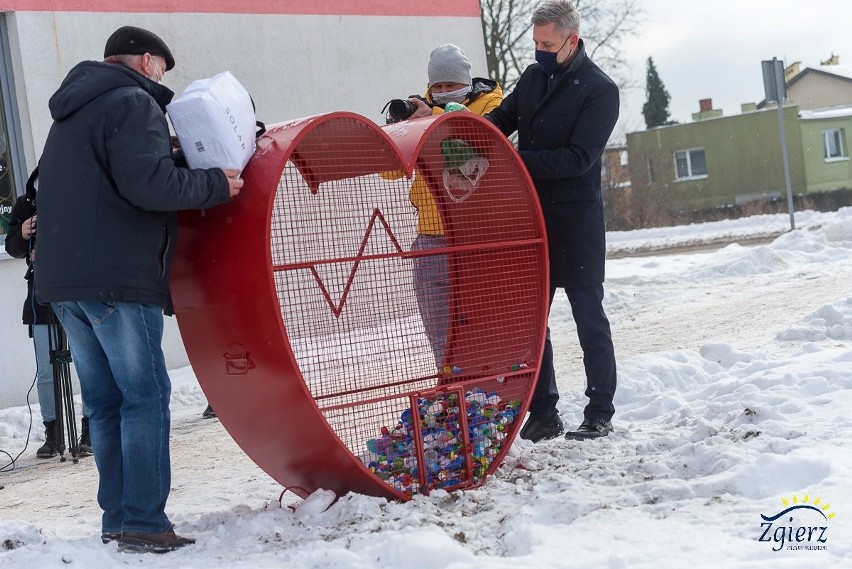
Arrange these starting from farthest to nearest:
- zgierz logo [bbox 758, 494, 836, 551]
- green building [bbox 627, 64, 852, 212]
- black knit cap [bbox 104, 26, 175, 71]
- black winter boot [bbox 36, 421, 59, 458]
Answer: green building [bbox 627, 64, 852, 212] → black winter boot [bbox 36, 421, 59, 458] → black knit cap [bbox 104, 26, 175, 71] → zgierz logo [bbox 758, 494, 836, 551]

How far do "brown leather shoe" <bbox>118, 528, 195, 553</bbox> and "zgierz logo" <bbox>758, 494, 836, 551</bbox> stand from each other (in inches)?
81.7

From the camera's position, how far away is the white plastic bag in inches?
148

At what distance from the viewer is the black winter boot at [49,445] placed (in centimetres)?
671

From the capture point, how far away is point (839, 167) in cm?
3762

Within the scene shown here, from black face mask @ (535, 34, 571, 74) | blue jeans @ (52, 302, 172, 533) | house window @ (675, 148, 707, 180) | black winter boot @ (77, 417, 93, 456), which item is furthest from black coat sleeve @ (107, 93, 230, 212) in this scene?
house window @ (675, 148, 707, 180)

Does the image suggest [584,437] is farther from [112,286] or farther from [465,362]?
[112,286]

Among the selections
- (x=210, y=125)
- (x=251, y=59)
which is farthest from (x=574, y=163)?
(x=251, y=59)

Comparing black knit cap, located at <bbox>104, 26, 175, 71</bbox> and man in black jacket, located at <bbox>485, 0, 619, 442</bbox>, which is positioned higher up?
black knit cap, located at <bbox>104, 26, 175, 71</bbox>

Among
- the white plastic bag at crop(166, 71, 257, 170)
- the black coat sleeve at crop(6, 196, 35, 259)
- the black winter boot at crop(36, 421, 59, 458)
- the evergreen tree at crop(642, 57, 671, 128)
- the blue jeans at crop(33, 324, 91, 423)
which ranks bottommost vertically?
the black winter boot at crop(36, 421, 59, 458)

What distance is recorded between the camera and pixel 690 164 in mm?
40594

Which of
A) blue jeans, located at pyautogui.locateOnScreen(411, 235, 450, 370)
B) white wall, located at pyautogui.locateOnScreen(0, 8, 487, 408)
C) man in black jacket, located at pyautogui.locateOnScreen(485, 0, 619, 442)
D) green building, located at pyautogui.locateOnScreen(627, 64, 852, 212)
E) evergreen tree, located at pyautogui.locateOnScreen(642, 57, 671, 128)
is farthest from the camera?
evergreen tree, located at pyautogui.locateOnScreen(642, 57, 671, 128)

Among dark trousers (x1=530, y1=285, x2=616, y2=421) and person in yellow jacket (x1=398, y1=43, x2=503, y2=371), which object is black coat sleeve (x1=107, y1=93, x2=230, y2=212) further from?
dark trousers (x1=530, y1=285, x2=616, y2=421)

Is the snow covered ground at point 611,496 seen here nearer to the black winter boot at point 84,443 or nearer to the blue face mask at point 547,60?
the black winter boot at point 84,443

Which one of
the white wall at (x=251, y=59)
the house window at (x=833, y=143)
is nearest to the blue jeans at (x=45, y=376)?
the white wall at (x=251, y=59)
